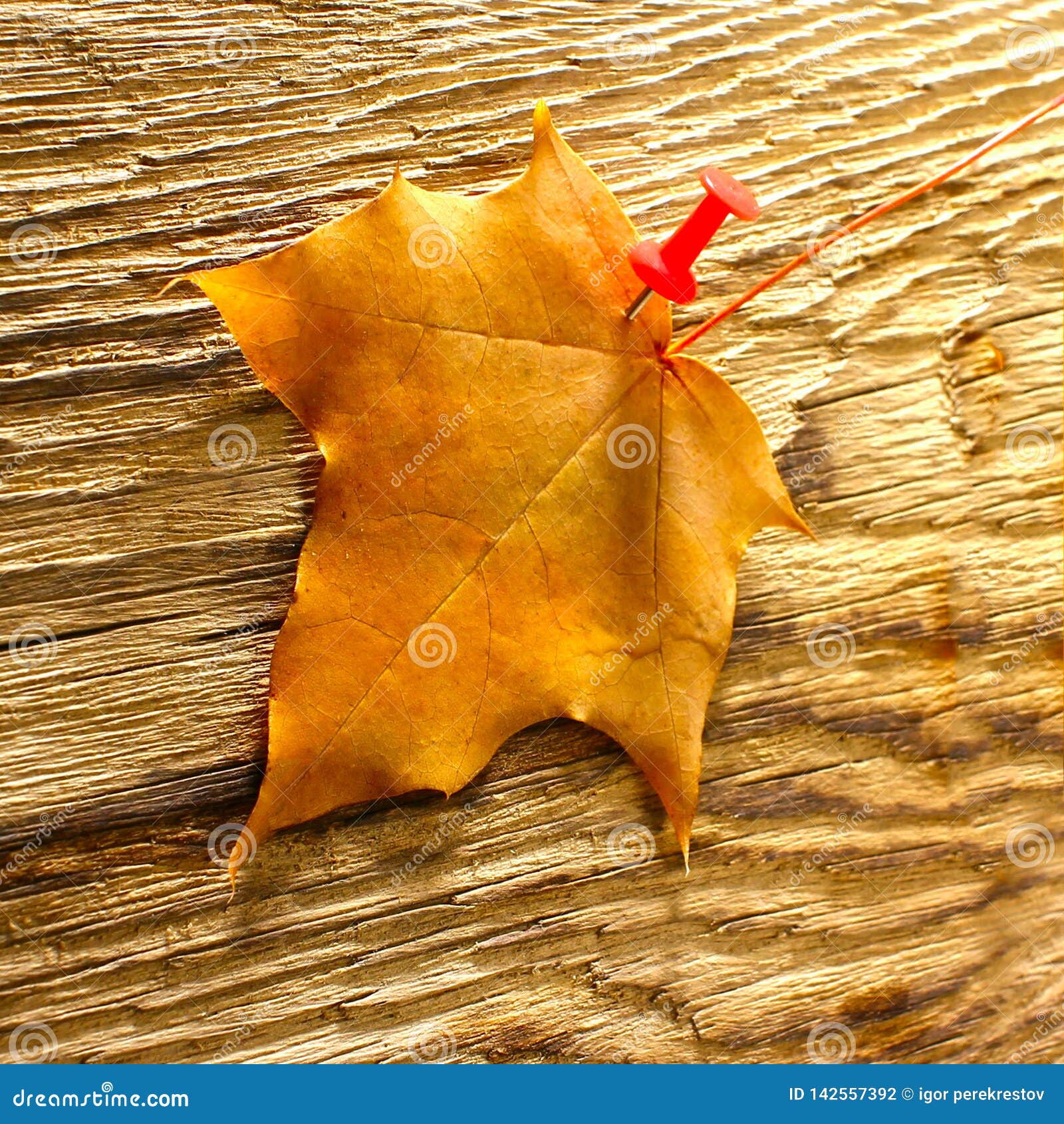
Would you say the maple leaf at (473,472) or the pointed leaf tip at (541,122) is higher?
the pointed leaf tip at (541,122)

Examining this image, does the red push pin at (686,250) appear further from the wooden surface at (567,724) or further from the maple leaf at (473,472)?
the wooden surface at (567,724)

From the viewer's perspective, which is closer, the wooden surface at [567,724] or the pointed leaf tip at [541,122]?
the pointed leaf tip at [541,122]

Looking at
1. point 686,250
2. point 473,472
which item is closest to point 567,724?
point 473,472

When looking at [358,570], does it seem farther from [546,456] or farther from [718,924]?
[718,924]

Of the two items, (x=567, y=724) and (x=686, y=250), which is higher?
(x=686, y=250)

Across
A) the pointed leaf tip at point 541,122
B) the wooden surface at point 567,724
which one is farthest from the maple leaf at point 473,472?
the wooden surface at point 567,724

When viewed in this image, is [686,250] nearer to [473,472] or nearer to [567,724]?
[473,472]

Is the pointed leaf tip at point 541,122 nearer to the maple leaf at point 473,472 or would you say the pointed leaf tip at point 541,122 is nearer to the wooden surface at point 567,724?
the maple leaf at point 473,472

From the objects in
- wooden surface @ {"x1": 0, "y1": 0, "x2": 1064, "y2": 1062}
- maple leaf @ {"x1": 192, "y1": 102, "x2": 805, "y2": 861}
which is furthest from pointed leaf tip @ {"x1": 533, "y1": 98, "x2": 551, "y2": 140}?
wooden surface @ {"x1": 0, "y1": 0, "x2": 1064, "y2": 1062}
